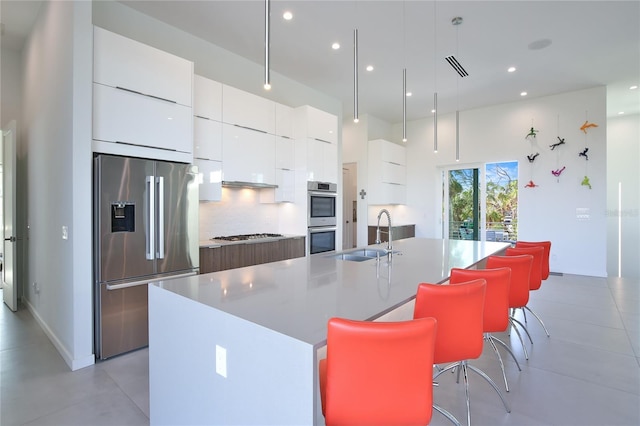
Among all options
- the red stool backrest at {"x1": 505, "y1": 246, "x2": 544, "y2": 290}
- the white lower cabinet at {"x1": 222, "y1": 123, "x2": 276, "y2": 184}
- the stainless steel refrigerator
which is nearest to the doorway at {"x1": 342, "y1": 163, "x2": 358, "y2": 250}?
the white lower cabinet at {"x1": 222, "y1": 123, "x2": 276, "y2": 184}

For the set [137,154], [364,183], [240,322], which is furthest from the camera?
[364,183]

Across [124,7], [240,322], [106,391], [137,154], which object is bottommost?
[106,391]

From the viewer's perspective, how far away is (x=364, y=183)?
7035 mm

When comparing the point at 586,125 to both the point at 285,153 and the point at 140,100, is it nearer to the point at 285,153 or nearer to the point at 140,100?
the point at 285,153

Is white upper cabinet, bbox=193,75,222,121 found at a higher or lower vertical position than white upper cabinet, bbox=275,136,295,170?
higher

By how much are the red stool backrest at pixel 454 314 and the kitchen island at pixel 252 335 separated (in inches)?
4.3

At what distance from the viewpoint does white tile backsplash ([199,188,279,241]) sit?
13.6ft

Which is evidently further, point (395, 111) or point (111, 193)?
point (395, 111)

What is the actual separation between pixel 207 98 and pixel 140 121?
3.31 feet

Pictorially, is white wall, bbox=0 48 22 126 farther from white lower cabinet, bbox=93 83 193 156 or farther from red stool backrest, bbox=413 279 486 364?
red stool backrest, bbox=413 279 486 364

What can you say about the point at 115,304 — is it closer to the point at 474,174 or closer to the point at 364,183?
the point at 364,183

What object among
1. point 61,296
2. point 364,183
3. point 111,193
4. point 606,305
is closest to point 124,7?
point 111,193

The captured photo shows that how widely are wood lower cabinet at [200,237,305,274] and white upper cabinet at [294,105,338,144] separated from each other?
1.56 m

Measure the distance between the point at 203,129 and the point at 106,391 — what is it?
2.61 metres
